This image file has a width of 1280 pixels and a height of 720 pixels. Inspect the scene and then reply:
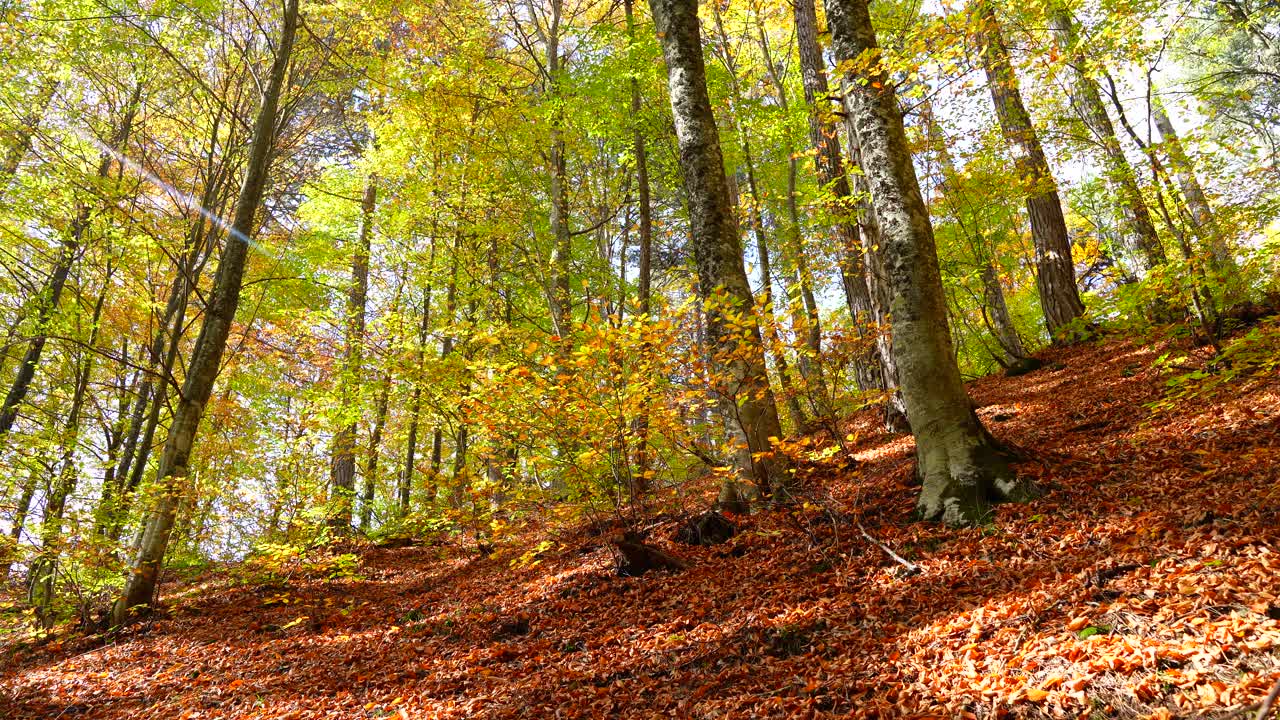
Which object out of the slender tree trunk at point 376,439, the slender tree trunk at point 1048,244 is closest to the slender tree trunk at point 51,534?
the slender tree trunk at point 376,439

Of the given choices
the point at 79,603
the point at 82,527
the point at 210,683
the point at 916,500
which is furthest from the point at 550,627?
the point at 79,603

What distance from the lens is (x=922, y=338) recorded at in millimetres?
4195

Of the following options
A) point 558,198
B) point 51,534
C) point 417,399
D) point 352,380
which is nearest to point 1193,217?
point 558,198

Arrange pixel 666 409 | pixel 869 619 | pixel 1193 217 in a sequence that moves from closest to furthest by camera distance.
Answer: pixel 869 619
pixel 666 409
pixel 1193 217

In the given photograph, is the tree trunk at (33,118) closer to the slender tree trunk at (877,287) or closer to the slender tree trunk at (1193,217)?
the slender tree trunk at (877,287)

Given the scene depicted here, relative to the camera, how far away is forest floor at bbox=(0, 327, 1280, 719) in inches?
89.9

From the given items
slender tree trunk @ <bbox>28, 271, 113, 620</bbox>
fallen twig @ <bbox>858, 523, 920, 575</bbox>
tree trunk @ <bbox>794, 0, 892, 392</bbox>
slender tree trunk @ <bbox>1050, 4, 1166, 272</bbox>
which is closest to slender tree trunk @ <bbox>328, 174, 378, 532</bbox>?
slender tree trunk @ <bbox>28, 271, 113, 620</bbox>

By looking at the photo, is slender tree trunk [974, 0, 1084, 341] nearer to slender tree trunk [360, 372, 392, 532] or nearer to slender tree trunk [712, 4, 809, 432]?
slender tree trunk [712, 4, 809, 432]

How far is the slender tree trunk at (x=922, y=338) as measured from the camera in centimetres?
407

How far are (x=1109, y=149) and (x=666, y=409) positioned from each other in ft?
22.1

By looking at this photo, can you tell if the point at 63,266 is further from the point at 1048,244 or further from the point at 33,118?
the point at 1048,244

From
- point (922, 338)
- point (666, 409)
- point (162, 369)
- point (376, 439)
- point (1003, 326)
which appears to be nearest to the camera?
point (922, 338)

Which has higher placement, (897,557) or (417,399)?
(417,399)

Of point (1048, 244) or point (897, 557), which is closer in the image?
point (897, 557)
